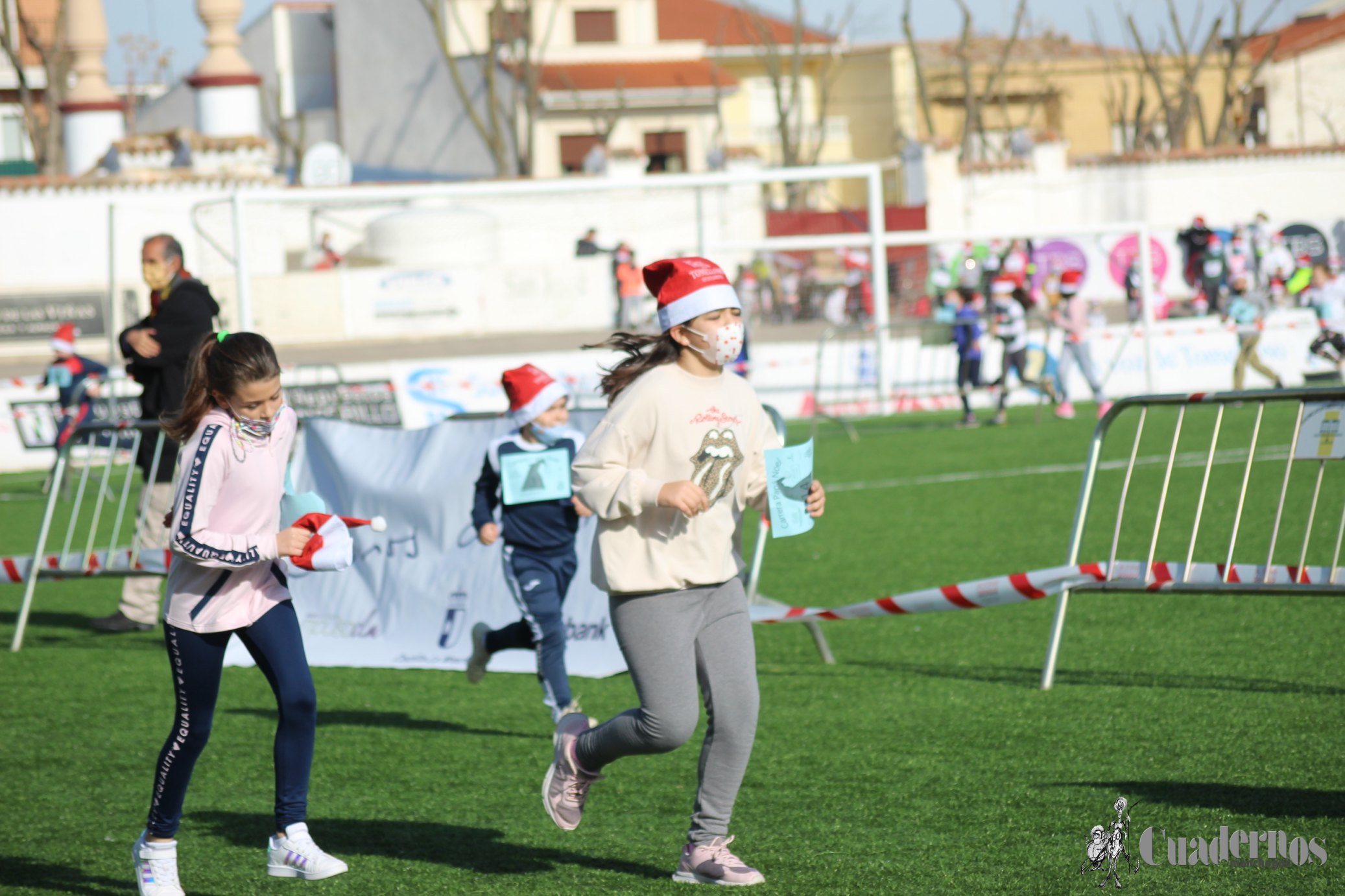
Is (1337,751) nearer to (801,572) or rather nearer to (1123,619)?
(1123,619)

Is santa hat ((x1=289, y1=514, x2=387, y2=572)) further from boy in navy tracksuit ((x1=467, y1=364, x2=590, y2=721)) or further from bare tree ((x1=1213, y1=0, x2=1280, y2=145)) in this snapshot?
bare tree ((x1=1213, y1=0, x2=1280, y2=145))

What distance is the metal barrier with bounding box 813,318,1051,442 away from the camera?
2109cm

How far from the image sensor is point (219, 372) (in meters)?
4.38

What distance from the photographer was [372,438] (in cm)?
866

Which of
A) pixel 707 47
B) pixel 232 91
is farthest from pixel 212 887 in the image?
pixel 707 47

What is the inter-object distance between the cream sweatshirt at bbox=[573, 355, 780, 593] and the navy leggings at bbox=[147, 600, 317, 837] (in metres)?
0.92

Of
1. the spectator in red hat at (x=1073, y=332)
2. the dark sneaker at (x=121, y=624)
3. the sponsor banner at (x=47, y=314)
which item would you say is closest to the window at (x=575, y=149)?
the sponsor banner at (x=47, y=314)

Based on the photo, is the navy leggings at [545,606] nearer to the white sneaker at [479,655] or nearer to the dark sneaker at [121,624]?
the white sneaker at [479,655]

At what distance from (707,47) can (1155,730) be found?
187 feet

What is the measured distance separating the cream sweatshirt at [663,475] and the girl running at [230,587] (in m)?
0.84

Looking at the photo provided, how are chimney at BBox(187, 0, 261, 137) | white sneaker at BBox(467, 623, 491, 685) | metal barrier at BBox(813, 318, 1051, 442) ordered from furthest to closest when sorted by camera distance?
chimney at BBox(187, 0, 261, 137)
metal barrier at BBox(813, 318, 1051, 442)
white sneaker at BBox(467, 623, 491, 685)

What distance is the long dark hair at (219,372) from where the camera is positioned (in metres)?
4.36

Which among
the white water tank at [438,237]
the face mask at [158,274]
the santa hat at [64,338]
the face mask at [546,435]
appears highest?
the white water tank at [438,237]

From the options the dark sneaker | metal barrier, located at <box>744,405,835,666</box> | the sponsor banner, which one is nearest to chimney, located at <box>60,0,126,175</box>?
the sponsor banner
